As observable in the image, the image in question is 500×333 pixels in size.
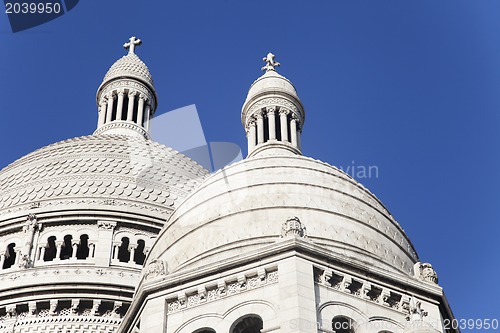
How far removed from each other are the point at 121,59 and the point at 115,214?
1694 cm

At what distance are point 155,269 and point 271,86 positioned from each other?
14.0 m

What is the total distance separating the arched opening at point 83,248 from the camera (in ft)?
161

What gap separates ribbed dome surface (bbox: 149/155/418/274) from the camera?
3462 centimetres

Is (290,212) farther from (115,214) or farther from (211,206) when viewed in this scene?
(115,214)

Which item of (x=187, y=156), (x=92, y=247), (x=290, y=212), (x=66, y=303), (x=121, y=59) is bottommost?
(x=290, y=212)

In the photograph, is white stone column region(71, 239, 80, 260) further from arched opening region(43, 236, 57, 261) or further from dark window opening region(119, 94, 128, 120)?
dark window opening region(119, 94, 128, 120)

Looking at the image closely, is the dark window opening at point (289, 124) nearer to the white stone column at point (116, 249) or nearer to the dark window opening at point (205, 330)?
the white stone column at point (116, 249)

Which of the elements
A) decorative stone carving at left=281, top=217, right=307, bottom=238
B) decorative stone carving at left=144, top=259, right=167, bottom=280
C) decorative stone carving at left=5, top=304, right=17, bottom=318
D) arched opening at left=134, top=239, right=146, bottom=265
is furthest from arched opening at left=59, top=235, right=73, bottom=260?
decorative stone carving at left=281, top=217, right=307, bottom=238

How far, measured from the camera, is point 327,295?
104ft

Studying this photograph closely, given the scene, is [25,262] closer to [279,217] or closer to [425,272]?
[279,217]

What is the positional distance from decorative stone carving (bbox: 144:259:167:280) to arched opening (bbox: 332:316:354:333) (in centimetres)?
537

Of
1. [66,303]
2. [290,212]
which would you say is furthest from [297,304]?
[66,303]

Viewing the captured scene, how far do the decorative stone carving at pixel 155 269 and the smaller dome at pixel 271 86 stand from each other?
13.2 m

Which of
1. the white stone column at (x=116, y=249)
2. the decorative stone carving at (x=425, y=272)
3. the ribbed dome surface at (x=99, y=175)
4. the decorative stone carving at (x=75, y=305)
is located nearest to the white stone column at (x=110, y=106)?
the ribbed dome surface at (x=99, y=175)
